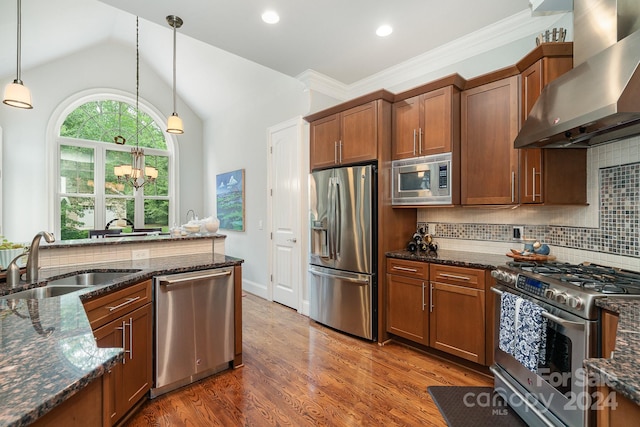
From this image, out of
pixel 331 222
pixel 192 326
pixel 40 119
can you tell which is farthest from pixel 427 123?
pixel 40 119

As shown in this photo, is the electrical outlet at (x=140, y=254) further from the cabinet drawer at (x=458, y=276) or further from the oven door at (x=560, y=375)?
the oven door at (x=560, y=375)

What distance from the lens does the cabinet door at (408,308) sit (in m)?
2.73

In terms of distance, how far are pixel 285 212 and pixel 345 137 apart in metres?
1.46

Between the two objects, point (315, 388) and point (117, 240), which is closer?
point (315, 388)

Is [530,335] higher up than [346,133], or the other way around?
[346,133]

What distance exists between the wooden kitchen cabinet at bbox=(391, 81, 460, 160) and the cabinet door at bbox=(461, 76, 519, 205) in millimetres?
119

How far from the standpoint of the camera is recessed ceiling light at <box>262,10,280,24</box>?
258 cm

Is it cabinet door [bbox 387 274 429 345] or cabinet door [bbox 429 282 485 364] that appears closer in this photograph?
cabinet door [bbox 429 282 485 364]

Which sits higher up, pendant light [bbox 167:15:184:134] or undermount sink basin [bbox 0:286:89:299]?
pendant light [bbox 167:15:184:134]

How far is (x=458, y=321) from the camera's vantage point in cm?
251

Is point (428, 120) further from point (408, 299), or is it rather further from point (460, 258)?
point (408, 299)

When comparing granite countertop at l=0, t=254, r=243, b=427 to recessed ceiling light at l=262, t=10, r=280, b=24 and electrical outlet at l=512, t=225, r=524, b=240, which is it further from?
electrical outlet at l=512, t=225, r=524, b=240

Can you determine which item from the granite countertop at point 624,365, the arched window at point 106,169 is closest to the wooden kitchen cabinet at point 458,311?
the granite countertop at point 624,365

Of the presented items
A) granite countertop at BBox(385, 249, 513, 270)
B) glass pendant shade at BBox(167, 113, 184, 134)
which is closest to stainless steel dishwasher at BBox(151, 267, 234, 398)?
glass pendant shade at BBox(167, 113, 184, 134)
